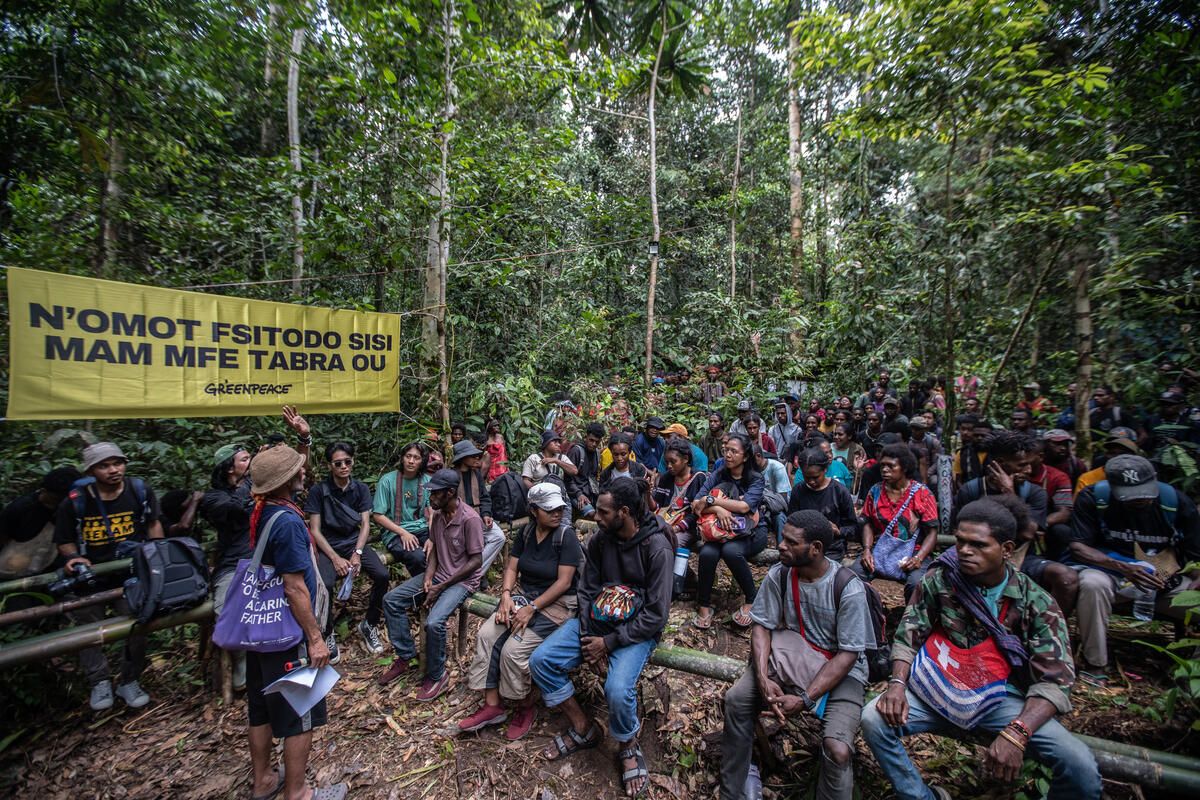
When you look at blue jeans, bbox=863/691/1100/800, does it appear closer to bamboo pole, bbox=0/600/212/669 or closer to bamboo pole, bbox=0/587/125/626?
bamboo pole, bbox=0/600/212/669

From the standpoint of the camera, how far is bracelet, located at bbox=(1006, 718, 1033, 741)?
2337 mm

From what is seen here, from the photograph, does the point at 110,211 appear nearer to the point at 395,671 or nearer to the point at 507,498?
the point at 507,498

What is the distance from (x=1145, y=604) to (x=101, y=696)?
8163mm

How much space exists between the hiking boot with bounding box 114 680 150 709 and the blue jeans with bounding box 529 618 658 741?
3.37 metres

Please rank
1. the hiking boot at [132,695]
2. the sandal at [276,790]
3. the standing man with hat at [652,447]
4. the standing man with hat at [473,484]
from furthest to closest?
the standing man with hat at [652,447]
the standing man with hat at [473,484]
the hiking boot at [132,695]
the sandal at [276,790]

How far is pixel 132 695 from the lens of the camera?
4.11 m

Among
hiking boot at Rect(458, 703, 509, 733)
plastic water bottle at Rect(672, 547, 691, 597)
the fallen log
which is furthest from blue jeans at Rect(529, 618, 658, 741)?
plastic water bottle at Rect(672, 547, 691, 597)

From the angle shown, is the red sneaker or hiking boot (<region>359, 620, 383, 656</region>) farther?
hiking boot (<region>359, 620, 383, 656</region>)

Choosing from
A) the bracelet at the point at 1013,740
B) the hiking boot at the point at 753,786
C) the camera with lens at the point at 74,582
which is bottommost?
the hiking boot at the point at 753,786

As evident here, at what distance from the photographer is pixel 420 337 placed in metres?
8.06

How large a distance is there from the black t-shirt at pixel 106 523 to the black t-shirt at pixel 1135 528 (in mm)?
7980

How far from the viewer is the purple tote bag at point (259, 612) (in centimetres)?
277

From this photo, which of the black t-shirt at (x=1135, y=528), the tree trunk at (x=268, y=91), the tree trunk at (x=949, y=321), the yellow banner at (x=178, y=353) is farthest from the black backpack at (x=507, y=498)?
the tree trunk at (x=268, y=91)

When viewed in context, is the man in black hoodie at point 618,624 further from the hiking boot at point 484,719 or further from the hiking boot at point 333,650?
the hiking boot at point 333,650
